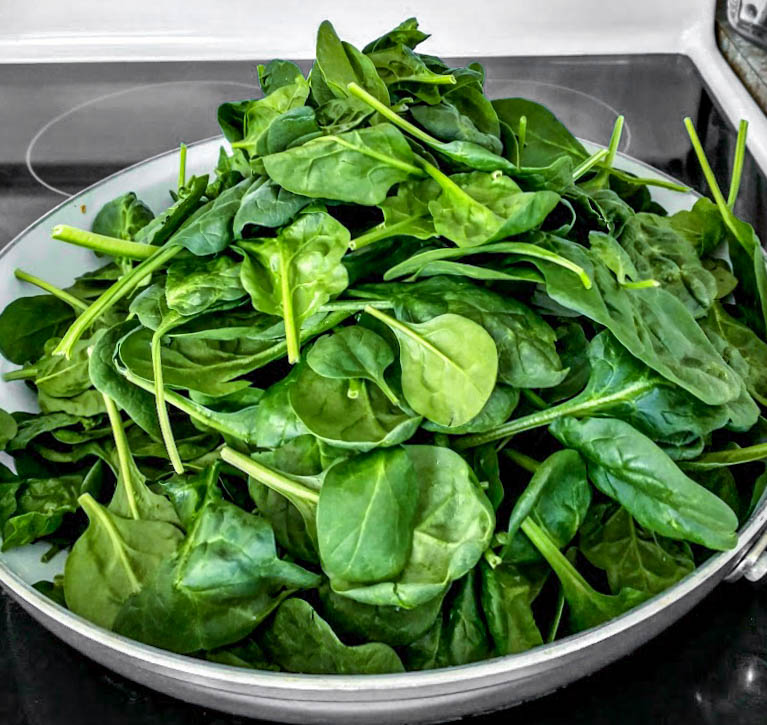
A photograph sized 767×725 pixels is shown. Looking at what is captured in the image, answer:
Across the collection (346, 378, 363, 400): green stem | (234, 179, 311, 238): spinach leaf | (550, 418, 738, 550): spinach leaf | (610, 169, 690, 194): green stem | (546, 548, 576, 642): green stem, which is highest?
(234, 179, 311, 238): spinach leaf

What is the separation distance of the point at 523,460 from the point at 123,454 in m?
0.26

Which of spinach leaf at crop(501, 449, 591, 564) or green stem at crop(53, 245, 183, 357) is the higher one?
green stem at crop(53, 245, 183, 357)

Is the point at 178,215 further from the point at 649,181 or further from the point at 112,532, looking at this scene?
the point at 649,181

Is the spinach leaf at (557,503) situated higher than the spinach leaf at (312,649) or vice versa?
the spinach leaf at (557,503)

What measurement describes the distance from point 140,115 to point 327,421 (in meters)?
0.77

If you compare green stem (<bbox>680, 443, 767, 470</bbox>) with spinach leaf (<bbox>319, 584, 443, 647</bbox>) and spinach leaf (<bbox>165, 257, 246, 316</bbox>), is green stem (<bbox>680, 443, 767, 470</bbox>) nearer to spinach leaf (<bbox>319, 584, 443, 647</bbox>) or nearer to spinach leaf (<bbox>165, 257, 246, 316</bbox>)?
spinach leaf (<bbox>319, 584, 443, 647</bbox>)

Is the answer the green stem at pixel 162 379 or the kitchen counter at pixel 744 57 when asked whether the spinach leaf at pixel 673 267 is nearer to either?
the green stem at pixel 162 379

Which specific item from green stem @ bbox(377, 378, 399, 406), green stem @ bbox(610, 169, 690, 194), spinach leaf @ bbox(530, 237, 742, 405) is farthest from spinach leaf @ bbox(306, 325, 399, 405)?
green stem @ bbox(610, 169, 690, 194)

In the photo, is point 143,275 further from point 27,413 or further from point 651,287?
point 651,287

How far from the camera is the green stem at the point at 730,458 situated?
1.65ft

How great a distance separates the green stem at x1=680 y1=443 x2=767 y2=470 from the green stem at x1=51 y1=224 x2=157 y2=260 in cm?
36

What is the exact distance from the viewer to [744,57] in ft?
3.50

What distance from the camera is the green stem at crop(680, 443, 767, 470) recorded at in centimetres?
50

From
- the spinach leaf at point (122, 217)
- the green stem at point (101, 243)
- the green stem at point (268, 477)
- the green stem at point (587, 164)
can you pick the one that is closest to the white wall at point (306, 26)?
A: the spinach leaf at point (122, 217)
